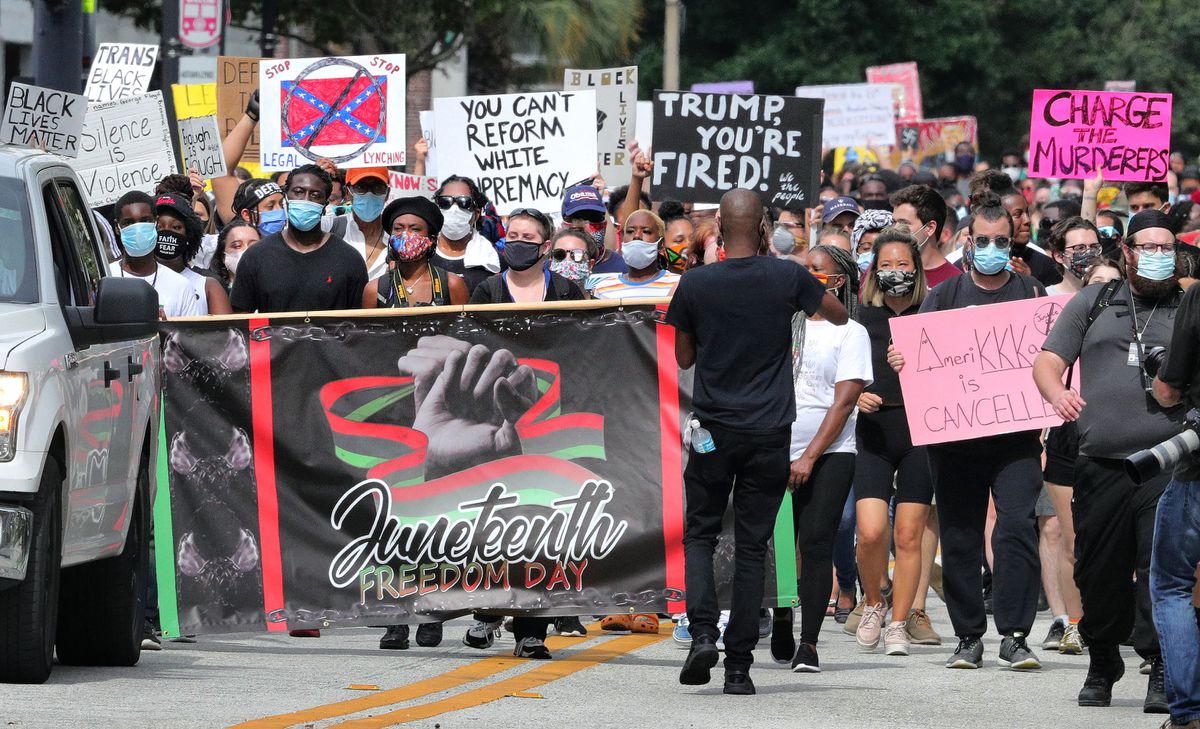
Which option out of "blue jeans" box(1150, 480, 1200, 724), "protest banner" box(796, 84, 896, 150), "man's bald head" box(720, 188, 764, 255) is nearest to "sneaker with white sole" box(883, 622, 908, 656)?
"man's bald head" box(720, 188, 764, 255)

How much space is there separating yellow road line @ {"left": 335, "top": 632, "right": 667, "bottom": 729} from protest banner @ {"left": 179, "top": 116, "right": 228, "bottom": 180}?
20.5 ft

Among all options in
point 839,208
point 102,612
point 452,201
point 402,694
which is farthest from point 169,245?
point 839,208

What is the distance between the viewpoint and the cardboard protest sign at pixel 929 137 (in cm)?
2995

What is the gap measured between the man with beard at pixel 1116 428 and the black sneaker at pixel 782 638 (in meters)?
1.37

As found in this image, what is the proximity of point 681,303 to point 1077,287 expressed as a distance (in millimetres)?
3329

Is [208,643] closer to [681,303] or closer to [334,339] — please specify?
[334,339]

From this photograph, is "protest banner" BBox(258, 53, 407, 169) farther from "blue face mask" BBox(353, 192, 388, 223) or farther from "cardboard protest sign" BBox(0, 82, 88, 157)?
"blue face mask" BBox(353, 192, 388, 223)

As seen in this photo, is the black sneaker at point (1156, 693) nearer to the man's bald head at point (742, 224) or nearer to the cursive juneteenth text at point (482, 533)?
the man's bald head at point (742, 224)

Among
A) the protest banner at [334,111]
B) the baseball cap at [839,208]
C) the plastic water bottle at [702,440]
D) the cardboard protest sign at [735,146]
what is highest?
the protest banner at [334,111]

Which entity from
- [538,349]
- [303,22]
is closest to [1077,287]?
[538,349]

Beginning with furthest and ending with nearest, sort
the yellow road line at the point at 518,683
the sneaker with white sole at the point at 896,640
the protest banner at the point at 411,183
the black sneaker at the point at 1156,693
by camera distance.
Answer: the protest banner at the point at 411,183
the sneaker with white sole at the point at 896,640
the black sneaker at the point at 1156,693
the yellow road line at the point at 518,683

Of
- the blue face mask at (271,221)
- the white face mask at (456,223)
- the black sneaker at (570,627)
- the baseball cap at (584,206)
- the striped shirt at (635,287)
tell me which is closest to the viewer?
the black sneaker at (570,627)

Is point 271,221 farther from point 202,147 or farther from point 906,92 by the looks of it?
point 906,92

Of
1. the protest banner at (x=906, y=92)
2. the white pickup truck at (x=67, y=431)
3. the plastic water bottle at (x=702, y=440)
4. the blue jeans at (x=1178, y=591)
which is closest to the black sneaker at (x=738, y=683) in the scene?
the plastic water bottle at (x=702, y=440)
